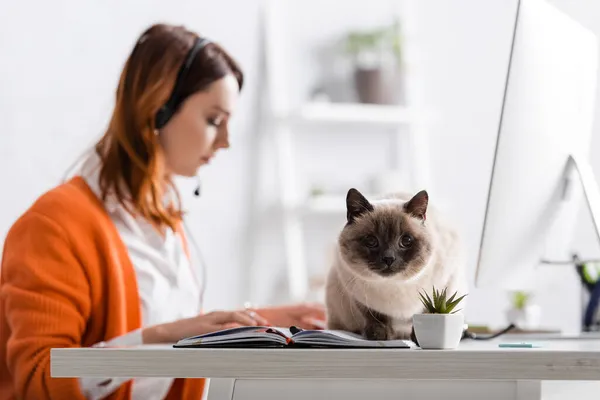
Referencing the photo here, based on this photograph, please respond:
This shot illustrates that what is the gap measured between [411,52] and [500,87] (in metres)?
0.39

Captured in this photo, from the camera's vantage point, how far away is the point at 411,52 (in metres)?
3.33

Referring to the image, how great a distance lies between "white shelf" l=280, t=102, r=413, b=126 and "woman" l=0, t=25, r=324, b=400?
3.58ft

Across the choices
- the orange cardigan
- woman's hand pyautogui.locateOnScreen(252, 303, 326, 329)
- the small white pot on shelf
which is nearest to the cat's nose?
woman's hand pyautogui.locateOnScreen(252, 303, 326, 329)

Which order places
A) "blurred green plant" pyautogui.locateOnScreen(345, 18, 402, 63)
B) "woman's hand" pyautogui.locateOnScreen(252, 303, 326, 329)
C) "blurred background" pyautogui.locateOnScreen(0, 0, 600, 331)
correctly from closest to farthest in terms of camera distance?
1. "woman's hand" pyautogui.locateOnScreen(252, 303, 326, 329)
2. "blurred background" pyautogui.locateOnScreen(0, 0, 600, 331)
3. "blurred green plant" pyautogui.locateOnScreen(345, 18, 402, 63)

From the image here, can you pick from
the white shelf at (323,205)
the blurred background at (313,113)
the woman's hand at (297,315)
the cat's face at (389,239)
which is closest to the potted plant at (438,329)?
the cat's face at (389,239)

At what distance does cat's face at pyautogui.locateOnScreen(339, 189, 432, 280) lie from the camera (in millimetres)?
1097

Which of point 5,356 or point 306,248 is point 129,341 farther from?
point 306,248

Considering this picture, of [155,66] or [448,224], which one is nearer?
[448,224]

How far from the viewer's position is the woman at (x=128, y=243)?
1.48m

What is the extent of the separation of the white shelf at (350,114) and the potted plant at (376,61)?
0.15ft

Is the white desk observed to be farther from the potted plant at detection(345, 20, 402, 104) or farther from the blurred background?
the potted plant at detection(345, 20, 402, 104)

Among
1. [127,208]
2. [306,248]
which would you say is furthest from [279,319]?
[306,248]

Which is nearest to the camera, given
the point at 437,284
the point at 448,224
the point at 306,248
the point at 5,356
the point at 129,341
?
the point at 437,284

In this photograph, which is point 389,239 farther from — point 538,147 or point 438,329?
point 538,147
